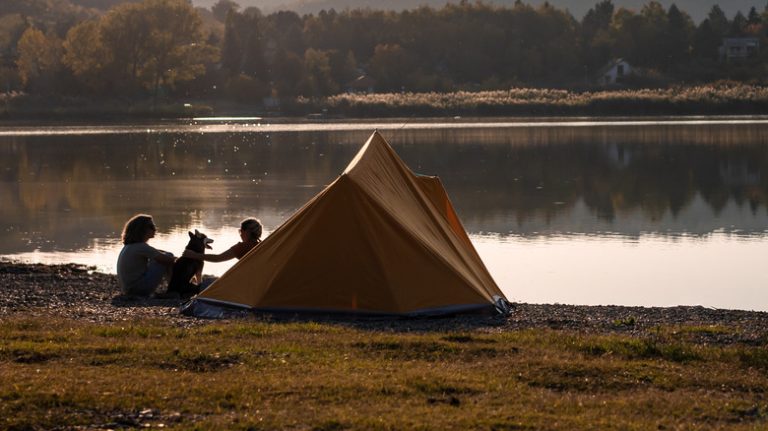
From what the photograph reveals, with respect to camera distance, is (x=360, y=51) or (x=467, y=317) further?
(x=360, y=51)

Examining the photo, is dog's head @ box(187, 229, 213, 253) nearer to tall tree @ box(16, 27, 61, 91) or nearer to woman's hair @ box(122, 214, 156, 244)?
woman's hair @ box(122, 214, 156, 244)

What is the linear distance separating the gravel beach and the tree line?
313ft

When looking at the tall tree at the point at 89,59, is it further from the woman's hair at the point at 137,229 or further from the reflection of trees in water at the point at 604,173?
the woman's hair at the point at 137,229

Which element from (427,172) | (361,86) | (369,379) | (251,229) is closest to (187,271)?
(251,229)

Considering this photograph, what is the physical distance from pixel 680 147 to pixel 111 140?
94.7 feet

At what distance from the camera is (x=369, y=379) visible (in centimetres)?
868

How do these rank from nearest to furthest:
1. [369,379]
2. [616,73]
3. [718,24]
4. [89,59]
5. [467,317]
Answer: [369,379], [467,317], [89,59], [616,73], [718,24]

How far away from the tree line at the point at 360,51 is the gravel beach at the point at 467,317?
9537 cm

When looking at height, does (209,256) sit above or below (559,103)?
below

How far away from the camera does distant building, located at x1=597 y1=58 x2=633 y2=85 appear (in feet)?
426

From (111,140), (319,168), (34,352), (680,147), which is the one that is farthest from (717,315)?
(111,140)

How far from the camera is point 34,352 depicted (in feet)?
31.3

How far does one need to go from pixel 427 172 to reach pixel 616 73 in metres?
97.3

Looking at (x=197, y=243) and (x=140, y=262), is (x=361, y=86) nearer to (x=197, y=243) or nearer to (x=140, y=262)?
(x=197, y=243)
